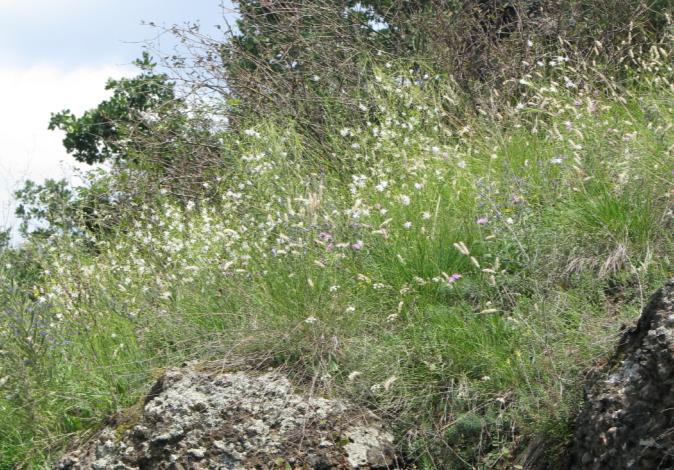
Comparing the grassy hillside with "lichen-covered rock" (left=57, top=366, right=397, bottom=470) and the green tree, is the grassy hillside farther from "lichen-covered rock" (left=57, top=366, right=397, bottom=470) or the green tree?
the green tree

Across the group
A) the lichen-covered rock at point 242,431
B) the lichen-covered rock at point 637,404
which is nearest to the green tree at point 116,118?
the lichen-covered rock at point 242,431

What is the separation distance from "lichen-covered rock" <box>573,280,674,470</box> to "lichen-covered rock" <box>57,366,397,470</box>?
102 cm

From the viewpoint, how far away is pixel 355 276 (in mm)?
4840

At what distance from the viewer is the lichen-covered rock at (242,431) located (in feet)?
12.6

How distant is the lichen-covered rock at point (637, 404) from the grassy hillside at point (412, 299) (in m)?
0.32

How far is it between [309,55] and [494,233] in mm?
4430

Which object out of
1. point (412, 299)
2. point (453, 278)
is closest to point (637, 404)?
point (453, 278)

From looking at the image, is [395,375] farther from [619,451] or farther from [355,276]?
[619,451]

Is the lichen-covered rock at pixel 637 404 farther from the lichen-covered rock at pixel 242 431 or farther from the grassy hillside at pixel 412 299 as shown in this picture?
the lichen-covered rock at pixel 242 431

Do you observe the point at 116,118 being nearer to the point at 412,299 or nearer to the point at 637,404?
the point at 412,299

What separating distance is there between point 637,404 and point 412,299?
5.64 ft

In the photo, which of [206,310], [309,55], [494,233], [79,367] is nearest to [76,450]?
[79,367]

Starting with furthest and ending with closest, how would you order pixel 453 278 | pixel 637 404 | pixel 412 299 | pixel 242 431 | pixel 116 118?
pixel 116 118, pixel 412 299, pixel 453 278, pixel 242 431, pixel 637 404

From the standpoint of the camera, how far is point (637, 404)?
303 cm
